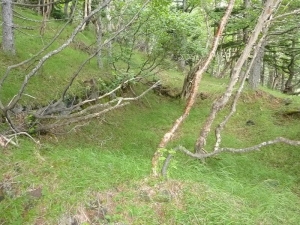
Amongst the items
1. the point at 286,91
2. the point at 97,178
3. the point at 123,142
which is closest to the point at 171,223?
the point at 97,178

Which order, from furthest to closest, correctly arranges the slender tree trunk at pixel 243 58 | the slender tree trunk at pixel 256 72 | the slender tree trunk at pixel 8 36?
1. the slender tree trunk at pixel 256 72
2. the slender tree trunk at pixel 8 36
3. the slender tree trunk at pixel 243 58

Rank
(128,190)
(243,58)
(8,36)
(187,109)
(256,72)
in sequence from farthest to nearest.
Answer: (256,72)
(8,36)
(243,58)
(187,109)
(128,190)

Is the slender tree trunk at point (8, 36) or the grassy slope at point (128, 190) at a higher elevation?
the slender tree trunk at point (8, 36)


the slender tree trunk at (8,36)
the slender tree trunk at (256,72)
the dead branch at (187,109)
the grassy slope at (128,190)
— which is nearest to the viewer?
the grassy slope at (128,190)

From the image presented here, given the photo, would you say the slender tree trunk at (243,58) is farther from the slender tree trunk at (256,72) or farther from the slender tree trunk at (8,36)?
the slender tree trunk at (8,36)

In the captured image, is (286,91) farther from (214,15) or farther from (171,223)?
(171,223)

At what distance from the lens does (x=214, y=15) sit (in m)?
11.2

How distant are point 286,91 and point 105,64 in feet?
35.6

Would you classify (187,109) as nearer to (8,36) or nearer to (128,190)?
(128,190)

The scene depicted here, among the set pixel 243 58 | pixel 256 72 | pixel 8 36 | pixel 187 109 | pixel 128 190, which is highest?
pixel 243 58

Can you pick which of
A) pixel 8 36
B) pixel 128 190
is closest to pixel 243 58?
pixel 128 190

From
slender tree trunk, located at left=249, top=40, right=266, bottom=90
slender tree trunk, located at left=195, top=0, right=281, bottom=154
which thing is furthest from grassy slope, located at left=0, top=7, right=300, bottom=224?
slender tree trunk, located at left=249, top=40, right=266, bottom=90

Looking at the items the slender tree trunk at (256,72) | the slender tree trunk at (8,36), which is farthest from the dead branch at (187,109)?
the slender tree trunk at (256,72)

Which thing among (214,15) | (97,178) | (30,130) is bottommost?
(30,130)
